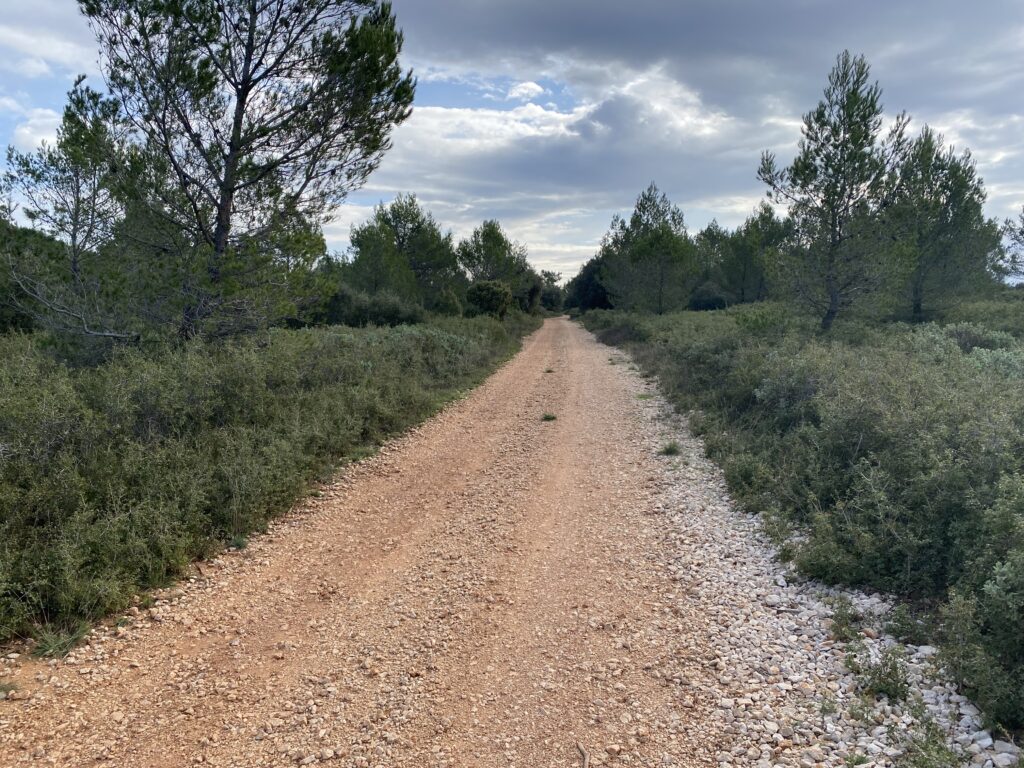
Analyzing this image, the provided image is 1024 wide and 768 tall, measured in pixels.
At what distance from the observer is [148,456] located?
5590mm

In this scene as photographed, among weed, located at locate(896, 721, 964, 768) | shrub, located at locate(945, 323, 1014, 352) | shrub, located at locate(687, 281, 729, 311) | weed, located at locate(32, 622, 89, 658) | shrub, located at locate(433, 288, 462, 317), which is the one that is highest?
shrub, located at locate(687, 281, 729, 311)

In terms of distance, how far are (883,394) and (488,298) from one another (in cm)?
2981

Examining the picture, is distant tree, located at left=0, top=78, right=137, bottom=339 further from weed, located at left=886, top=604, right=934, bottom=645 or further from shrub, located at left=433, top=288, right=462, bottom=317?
shrub, located at left=433, top=288, right=462, bottom=317

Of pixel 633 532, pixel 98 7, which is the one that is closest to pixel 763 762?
pixel 633 532

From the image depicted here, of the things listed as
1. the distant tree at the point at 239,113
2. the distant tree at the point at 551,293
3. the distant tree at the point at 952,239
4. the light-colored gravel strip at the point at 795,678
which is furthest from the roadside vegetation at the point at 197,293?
the distant tree at the point at 551,293

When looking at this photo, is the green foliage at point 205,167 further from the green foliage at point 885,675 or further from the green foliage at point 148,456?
the green foliage at point 885,675

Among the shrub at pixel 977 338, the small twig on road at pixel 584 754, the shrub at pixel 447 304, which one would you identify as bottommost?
the small twig on road at pixel 584 754

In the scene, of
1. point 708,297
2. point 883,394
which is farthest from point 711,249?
point 883,394

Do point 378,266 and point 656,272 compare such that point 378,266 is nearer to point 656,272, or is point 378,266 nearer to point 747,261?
point 656,272

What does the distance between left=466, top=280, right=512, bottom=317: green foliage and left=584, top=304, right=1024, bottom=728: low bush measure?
1003 inches

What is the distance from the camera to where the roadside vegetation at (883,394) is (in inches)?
150

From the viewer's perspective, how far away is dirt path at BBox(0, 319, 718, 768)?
3.09 m

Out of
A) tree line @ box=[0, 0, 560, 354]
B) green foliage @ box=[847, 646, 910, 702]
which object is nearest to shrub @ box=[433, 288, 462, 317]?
tree line @ box=[0, 0, 560, 354]

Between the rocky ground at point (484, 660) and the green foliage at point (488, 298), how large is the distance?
29.4m
